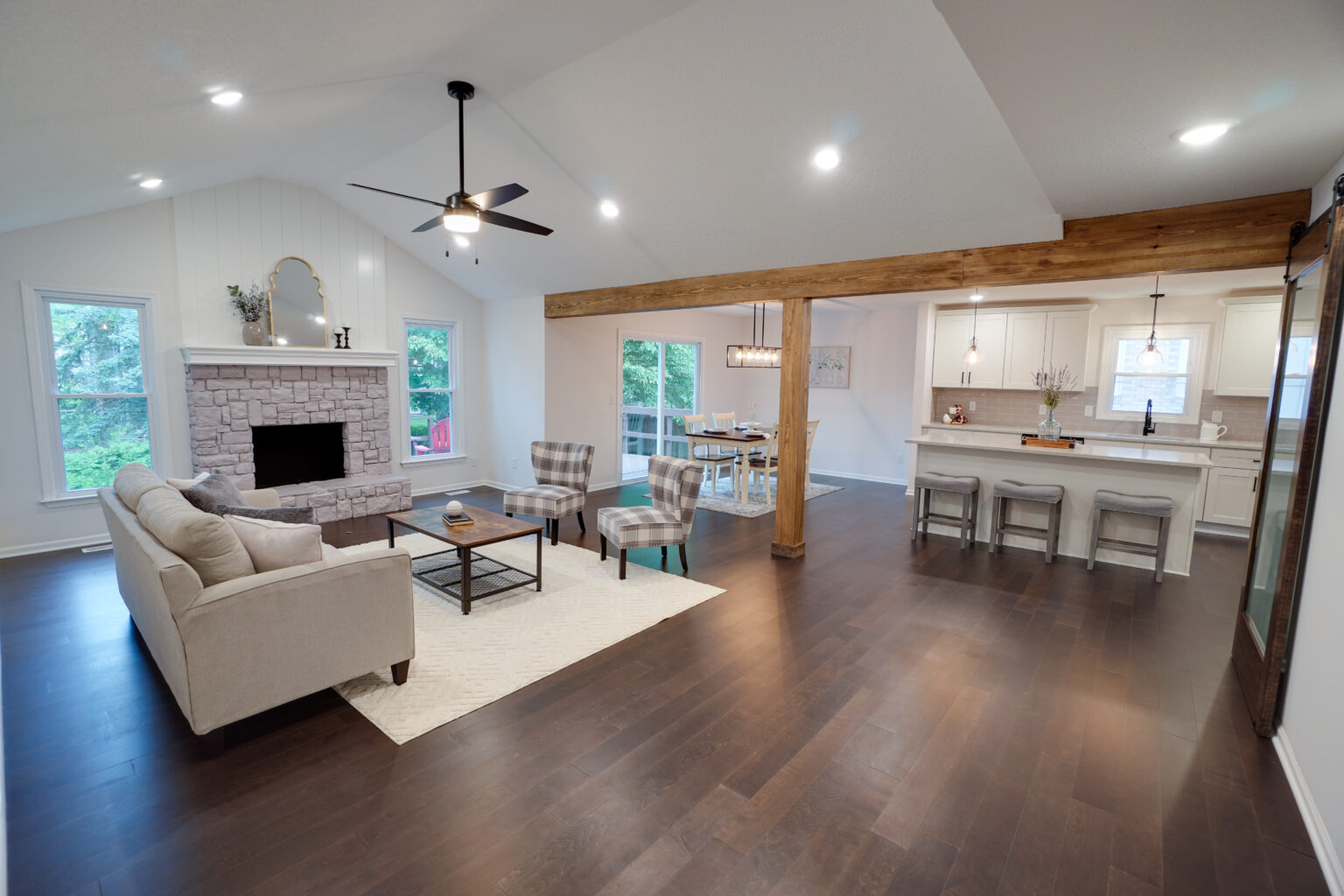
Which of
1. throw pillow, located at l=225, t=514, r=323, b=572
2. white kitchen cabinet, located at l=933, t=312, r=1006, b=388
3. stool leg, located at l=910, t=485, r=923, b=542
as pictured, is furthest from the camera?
white kitchen cabinet, located at l=933, t=312, r=1006, b=388

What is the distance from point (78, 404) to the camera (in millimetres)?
5109

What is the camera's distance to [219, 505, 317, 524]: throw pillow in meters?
3.11

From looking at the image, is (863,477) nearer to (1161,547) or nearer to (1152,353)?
(1152,353)

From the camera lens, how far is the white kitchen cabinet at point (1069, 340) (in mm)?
6922

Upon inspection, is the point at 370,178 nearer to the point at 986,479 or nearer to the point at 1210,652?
the point at 986,479

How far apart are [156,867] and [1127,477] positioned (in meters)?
6.32

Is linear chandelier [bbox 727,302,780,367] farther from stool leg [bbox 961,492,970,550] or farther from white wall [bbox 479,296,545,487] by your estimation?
stool leg [bbox 961,492,970,550]

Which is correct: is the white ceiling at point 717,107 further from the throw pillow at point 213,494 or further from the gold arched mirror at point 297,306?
the throw pillow at point 213,494

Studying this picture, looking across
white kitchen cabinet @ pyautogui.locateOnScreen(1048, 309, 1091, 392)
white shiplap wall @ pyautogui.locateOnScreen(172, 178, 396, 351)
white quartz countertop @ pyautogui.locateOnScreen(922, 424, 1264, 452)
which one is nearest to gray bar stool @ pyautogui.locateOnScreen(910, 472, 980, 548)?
white quartz countertop @ pyautogui.locateOnScreen(922, 424, 1264, 452)

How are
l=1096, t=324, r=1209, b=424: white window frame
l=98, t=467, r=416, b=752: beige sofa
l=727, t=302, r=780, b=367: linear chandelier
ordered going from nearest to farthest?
l=98, t=467, r=416, b=752: beige sofa, l=1096, t=324, r=1209, b=424: white window frame, l=727, t=302, r=780, b=367: linear chandelier

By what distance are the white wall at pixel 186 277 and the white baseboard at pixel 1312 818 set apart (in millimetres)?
7466

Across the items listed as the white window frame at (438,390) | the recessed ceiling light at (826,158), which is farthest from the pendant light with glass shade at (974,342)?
the white window frame at (438,390)

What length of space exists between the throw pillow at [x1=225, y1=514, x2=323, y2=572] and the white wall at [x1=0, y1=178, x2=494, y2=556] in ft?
12.3

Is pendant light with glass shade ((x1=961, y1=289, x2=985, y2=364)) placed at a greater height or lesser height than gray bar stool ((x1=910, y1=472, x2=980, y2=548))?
greater
